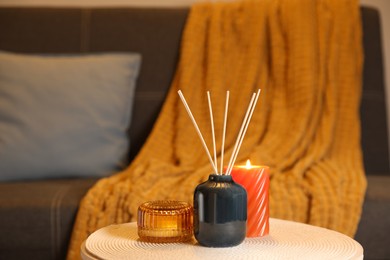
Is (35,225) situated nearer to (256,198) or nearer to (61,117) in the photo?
(61,117)

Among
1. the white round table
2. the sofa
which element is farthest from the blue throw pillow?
the white round table

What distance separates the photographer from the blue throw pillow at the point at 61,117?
5.31 ft

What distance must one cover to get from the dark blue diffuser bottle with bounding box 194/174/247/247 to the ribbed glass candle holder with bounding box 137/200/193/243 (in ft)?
0.10

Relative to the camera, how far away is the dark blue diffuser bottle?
82 cm

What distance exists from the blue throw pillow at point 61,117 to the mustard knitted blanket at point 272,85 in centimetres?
13

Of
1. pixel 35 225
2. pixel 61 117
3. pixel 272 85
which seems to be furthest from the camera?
pixel 272 85

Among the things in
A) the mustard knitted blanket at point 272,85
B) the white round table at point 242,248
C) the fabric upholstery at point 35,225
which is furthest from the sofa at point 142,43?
the white round table at point 242,248

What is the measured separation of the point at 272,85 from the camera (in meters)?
1.81

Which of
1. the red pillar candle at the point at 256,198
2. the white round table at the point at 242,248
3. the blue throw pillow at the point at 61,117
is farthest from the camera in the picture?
the blue throw pillow at the point at 61,117

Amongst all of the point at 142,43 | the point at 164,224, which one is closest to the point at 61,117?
the point at 142,43

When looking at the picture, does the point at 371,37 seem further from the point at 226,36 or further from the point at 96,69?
the point at 96,69

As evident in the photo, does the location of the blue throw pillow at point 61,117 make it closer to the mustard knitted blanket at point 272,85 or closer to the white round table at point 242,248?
the mustard knitted blanket at point 272,85

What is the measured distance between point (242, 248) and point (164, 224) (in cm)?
12

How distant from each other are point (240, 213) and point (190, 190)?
493 mm
